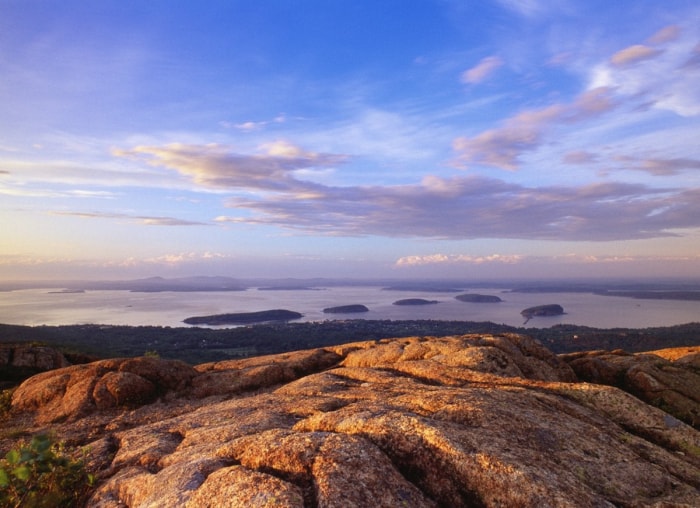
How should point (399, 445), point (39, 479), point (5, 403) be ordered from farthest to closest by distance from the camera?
point (5, 403) < point (39, 479) < point (399, 445)

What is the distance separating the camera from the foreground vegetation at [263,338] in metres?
105

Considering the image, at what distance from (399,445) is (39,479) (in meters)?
9.12

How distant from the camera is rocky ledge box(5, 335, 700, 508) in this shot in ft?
26.2

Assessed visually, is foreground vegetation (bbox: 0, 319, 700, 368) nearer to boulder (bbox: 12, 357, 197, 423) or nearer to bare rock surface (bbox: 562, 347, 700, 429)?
boulder (bbox: 12, 357, 197, 423)

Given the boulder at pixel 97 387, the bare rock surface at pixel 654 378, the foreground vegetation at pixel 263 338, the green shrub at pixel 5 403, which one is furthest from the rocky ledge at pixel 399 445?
the foreground vegetation at pixel 263 338

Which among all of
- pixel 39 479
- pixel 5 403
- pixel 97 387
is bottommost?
pixel 5 403

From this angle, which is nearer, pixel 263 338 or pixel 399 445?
pixel 399 445

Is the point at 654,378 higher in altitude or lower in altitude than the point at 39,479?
lower

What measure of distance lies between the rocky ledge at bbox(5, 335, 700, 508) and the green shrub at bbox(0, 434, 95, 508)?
838 mm

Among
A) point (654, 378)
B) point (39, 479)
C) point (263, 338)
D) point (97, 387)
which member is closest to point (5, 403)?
point (97, 387)

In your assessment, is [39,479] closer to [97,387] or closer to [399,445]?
[399,445]

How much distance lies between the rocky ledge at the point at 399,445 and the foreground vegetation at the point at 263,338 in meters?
85.8

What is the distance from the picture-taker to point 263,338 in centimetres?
16025

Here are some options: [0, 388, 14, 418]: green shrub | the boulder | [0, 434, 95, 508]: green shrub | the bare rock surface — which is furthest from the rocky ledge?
[0, 388, 14, 418]: green shrub
